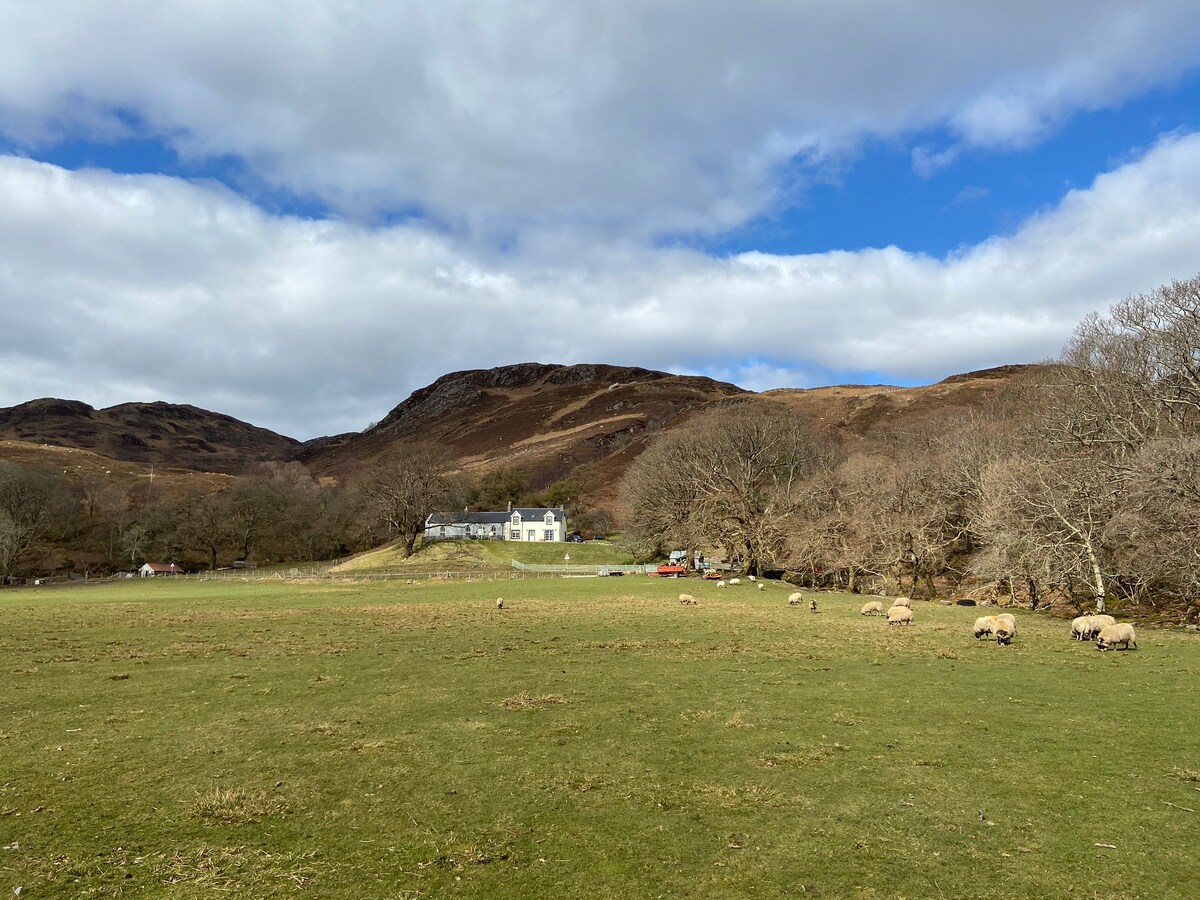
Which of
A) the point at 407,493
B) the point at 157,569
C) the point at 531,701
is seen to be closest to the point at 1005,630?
the point at 531,701

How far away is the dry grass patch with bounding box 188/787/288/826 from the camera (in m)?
8.66

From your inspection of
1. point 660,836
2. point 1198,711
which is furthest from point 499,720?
point 1198,711

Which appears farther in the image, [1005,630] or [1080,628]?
[1080,628]

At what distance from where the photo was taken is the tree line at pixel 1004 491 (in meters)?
33.6

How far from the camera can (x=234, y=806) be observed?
898 centimetres

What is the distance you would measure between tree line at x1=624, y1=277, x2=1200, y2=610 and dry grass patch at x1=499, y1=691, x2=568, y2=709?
101 feet

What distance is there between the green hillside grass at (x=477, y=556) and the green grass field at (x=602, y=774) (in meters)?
70.3

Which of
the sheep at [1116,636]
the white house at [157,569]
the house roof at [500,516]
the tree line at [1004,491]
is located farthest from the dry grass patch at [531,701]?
the white house at [157,569]

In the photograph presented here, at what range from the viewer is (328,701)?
15266mm

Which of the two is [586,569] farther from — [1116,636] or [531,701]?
[531,701]

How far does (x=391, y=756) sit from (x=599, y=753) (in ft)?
12.0

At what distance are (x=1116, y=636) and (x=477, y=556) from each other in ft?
272

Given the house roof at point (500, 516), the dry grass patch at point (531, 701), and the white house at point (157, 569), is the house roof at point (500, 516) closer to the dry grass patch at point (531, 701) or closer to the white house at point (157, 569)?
the white house at point (157, 569)

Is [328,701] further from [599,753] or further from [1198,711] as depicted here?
[1198,711]
